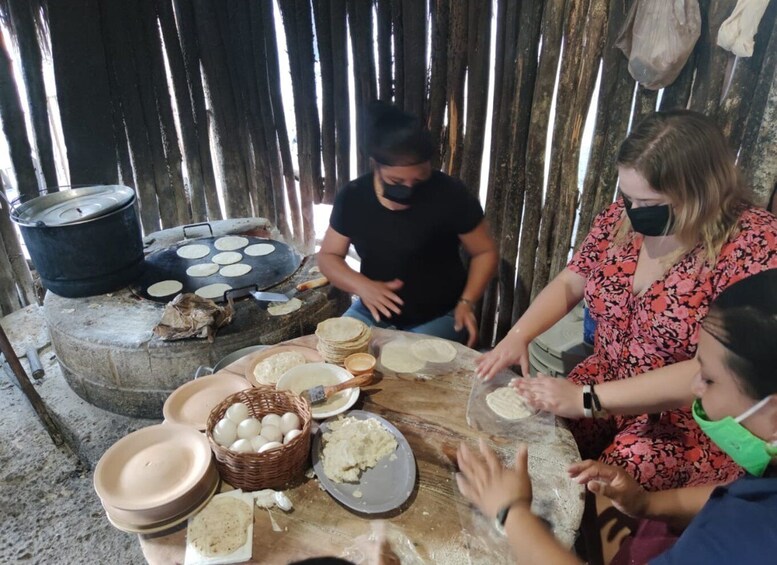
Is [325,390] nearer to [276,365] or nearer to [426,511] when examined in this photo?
[276,365]

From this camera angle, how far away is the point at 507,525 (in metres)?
1.46

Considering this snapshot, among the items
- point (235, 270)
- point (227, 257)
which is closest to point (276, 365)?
point (235, 270)

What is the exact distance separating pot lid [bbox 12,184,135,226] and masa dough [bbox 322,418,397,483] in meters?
2.27

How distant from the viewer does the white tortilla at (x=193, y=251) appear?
12.7ft

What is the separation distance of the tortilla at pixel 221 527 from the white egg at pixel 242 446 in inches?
6.7

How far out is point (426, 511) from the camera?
5.35 ft

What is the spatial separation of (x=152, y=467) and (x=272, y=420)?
0.40 m

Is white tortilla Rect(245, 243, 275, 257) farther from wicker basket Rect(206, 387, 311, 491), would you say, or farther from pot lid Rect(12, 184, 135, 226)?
wicker basket Rect(206, 387, 311, 491)

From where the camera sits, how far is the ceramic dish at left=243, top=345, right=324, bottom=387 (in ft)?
7.34

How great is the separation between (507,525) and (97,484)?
1.26 metres

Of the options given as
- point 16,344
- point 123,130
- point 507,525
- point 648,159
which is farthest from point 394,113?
point 16,344

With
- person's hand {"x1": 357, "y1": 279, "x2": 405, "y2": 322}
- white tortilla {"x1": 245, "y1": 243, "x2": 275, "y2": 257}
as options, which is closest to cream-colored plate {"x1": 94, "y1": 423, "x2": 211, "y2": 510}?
person's hand {"x1": 357, "y1": 279, "x2": 405, "y2": 322}

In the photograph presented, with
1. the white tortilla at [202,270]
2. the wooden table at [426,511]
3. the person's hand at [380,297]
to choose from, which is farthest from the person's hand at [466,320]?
the white tortilla at [202,270]

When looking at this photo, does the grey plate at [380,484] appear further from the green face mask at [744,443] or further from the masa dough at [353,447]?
the green face mask at [744,443]
